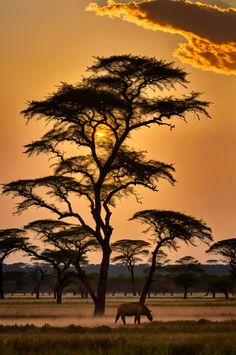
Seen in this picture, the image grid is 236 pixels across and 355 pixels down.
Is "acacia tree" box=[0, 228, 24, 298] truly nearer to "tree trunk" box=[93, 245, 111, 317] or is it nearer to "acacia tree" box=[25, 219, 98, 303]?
"acacia tree" box=[25, 219, 98, 303]

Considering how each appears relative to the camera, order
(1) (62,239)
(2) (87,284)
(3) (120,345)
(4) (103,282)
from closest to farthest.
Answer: (3) (120,345), (4) (103,282), (2) (87,284), (1) (62,239)

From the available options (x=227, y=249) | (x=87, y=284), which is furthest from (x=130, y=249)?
(x=87, y=284)

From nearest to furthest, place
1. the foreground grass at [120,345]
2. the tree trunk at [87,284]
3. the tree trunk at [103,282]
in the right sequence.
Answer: the foreground grass at [120,345]
the tree trunk at [103,282]
the tree trunk at [87,284]

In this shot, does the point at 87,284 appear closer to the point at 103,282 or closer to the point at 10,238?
the point at 103,282

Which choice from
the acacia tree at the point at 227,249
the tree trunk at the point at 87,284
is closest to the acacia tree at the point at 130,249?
the acacia tree at the point at 227,249

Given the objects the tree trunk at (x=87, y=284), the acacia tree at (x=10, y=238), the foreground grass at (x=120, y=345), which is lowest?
the foreground grass at (x=120, y=345)

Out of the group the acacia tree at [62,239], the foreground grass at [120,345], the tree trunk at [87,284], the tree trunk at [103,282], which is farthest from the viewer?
the acacia tree at [62,239]

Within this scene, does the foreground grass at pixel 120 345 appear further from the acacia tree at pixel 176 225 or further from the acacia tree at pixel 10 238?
the acacia tree at pixel 10 238

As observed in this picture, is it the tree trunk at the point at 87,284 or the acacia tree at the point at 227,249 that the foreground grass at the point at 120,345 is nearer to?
the tree trunk at the point at 87,284

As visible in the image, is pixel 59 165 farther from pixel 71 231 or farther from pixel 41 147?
pixel 71 231

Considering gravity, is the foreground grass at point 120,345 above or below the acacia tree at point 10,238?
below

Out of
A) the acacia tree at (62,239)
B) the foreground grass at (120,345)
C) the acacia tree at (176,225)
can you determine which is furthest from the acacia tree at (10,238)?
the foreground grass at (120,345)

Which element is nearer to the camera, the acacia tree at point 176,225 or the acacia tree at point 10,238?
the acacia tree at point 176,225

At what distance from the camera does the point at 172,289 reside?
17600 cm
